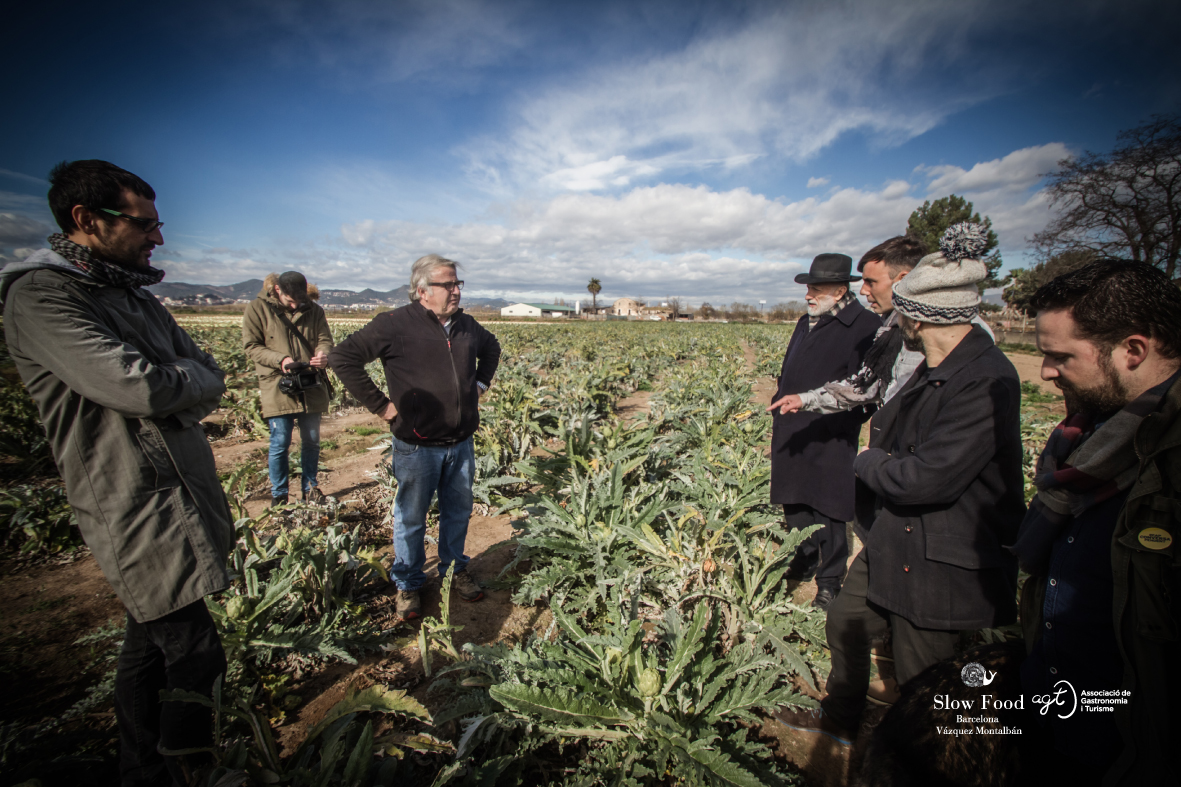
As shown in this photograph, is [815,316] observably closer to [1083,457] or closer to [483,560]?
[1083,457]

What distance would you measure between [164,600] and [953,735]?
2.54 meters

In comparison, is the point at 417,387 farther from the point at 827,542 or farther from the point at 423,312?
the point at 827,542

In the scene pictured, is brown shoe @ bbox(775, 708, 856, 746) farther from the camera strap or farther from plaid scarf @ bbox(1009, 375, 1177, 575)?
the camera strap

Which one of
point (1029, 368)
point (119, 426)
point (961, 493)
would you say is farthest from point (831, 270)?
point (1029, 368)

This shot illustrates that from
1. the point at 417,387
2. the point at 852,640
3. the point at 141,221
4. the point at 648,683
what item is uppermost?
the point at 141,221

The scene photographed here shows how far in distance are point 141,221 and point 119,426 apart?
0.73m

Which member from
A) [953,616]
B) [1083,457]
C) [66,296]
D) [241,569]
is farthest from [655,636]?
[66,296]

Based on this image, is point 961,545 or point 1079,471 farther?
point 961,545

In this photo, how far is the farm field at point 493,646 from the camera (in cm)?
163

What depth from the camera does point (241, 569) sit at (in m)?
2.74

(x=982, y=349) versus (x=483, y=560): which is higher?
(x=982, y=349)

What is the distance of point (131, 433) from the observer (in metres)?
1.54

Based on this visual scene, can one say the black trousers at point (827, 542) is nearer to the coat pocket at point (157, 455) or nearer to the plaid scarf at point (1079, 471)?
the plaid scarf at point (1079, 471)

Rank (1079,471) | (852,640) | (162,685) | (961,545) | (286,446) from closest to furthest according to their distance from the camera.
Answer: (1079,471)
(961,545)
(162,685)
(852,640)
(286,446)
